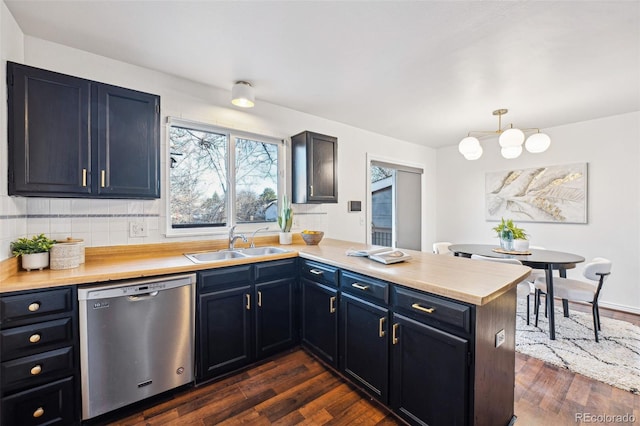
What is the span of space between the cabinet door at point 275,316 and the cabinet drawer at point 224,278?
0.49 feet

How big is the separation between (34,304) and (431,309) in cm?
210

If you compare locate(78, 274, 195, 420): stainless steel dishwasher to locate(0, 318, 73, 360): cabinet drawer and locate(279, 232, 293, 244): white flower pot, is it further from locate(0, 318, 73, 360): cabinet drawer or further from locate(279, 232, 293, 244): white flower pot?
locate(279, 232, 293, 244): white flower pot

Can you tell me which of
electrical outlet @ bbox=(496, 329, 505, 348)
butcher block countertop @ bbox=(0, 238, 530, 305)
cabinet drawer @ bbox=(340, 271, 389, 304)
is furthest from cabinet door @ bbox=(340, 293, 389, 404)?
electrical outlet @ bbox=(496, 329, 505, 348)

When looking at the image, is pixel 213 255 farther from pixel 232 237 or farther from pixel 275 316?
pixel 275 316

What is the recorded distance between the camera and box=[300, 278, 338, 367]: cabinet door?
206 cm

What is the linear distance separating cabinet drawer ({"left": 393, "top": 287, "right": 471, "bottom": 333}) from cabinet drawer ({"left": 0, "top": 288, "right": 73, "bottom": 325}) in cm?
188

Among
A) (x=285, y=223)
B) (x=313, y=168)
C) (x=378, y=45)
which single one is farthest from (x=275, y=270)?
(x=378, y=45)

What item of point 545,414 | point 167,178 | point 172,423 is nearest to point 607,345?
point 545,414

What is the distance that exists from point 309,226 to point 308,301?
3.99 feet

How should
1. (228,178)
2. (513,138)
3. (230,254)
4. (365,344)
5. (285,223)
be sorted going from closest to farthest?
(365,344) → (230,254) → (513,138) → (228,178) → (285,223)

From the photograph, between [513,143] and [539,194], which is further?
[539,194]

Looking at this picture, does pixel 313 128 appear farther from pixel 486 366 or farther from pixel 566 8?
pixel 486 366

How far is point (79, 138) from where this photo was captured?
5.94 ft

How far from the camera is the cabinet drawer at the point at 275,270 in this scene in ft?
7.29
